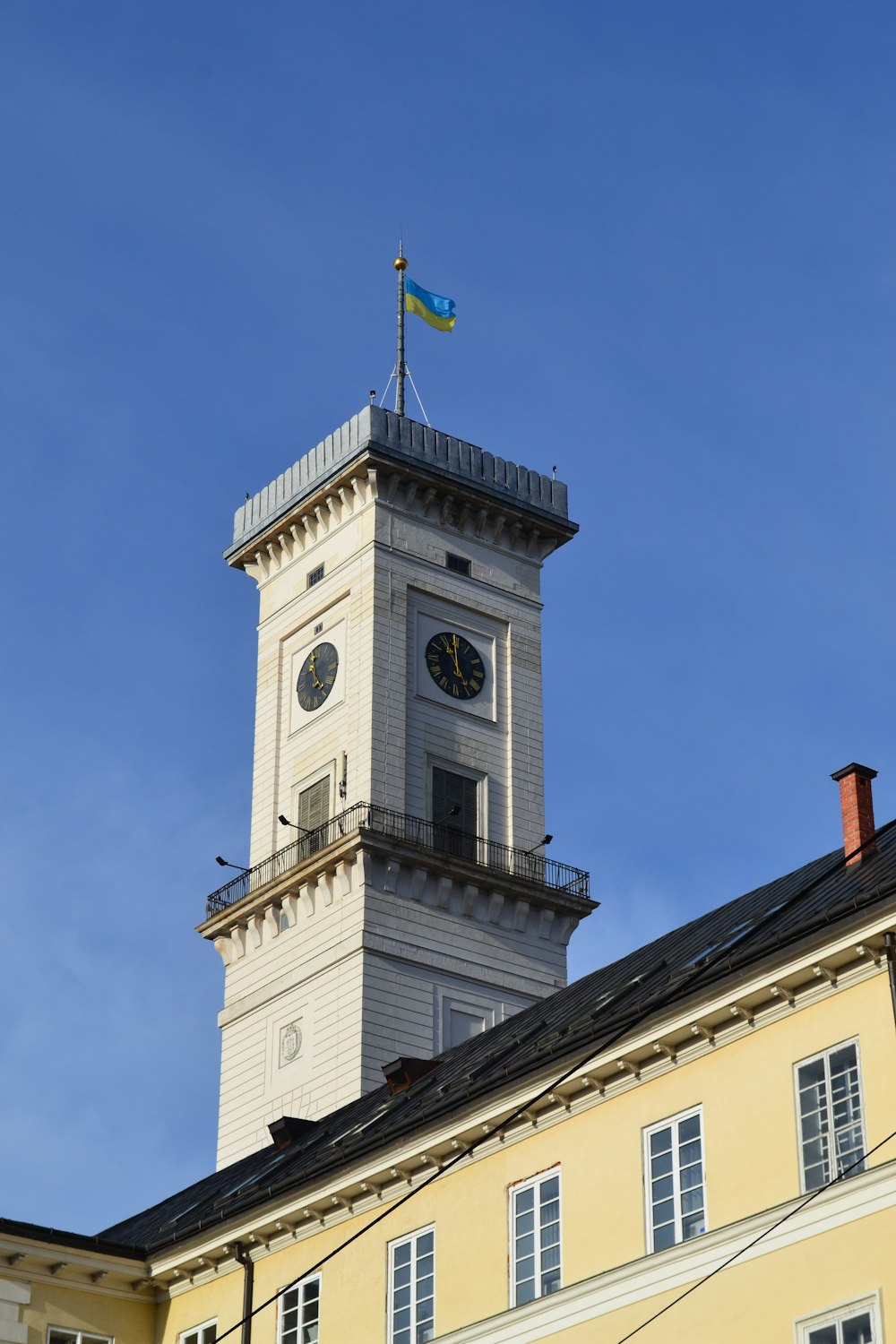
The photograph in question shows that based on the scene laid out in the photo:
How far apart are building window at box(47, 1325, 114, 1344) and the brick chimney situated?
49.6 ft

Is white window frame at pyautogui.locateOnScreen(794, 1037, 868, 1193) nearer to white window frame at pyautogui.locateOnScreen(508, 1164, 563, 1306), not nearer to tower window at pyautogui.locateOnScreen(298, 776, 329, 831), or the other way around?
white window frame at pyautogui.locateOnScreen(508, 1164, 563, 1306)

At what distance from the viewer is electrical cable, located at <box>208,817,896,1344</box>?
111 feet

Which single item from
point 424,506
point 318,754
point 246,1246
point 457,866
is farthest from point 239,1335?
point 424,506

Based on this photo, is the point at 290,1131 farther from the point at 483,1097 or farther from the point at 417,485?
the point at 417,485

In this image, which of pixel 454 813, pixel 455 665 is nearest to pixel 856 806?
pixel 454 813

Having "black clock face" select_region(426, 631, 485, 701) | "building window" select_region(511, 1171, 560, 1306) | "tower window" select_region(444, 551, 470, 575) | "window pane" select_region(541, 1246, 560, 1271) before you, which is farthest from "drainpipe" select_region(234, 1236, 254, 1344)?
"tower window" select_region(444, 551, 470, 575)

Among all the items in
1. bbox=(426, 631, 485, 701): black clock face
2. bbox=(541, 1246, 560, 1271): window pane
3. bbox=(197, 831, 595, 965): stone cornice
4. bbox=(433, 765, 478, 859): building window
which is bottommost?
bbox=(541, 1246, 560, 1271): window pane

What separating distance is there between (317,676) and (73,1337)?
37.3m

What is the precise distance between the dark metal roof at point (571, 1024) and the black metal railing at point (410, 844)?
2137cm

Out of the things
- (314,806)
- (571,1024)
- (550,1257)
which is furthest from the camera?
(314,806)

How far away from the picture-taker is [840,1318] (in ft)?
97.8

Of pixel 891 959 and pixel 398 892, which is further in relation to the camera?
pixel 398 892

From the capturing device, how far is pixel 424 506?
3157 inches

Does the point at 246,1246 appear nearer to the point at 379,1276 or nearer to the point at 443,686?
the point at 379,1276
